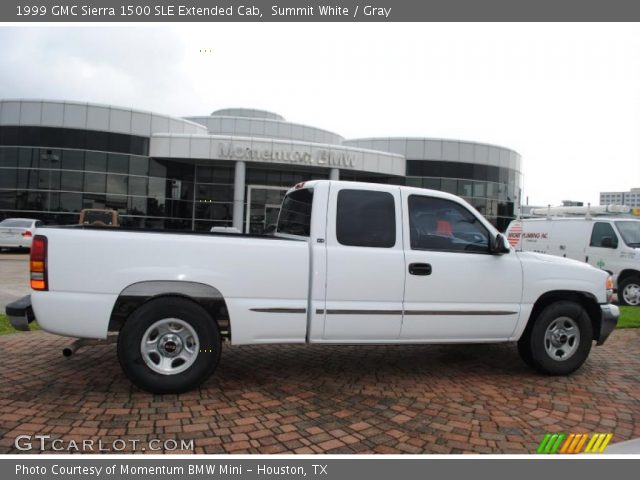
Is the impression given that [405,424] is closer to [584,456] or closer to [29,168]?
[584,456]

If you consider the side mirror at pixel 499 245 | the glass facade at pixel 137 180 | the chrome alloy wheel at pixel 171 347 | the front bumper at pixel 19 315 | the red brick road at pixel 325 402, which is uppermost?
the glass facade at pixel 137 180

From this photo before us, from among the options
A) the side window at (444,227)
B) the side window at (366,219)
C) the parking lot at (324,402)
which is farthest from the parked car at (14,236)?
the side window at (444,227)

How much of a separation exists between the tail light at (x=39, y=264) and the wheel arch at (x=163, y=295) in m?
0.58

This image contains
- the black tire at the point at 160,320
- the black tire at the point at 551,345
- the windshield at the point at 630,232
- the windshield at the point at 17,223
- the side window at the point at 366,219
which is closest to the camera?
the black tire at the point at 160,320

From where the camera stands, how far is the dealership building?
85.6 ft

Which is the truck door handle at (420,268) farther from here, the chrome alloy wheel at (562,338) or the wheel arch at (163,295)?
the wheel arch at (163,295)

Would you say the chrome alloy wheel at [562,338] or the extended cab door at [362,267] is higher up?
the extended cab door at [362,267]

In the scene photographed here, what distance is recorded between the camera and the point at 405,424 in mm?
3662

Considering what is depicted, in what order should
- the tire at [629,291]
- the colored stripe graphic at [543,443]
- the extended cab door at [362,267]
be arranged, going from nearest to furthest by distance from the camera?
the colored stripe graphic at [543,443], the extended cab door at [362,267], the tire at [629,291]

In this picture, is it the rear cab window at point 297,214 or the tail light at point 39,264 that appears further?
the rear cab window at point 297,214

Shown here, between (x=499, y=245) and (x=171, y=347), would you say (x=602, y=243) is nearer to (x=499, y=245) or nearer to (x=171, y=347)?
(x=499, y=245)

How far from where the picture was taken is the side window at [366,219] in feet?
14.5

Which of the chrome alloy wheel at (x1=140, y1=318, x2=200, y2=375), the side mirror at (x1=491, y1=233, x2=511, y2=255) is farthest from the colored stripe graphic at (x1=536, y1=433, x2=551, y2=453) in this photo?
the chrome alloy wheel at (x1=140, y1=318, x2=200, y2=375)
